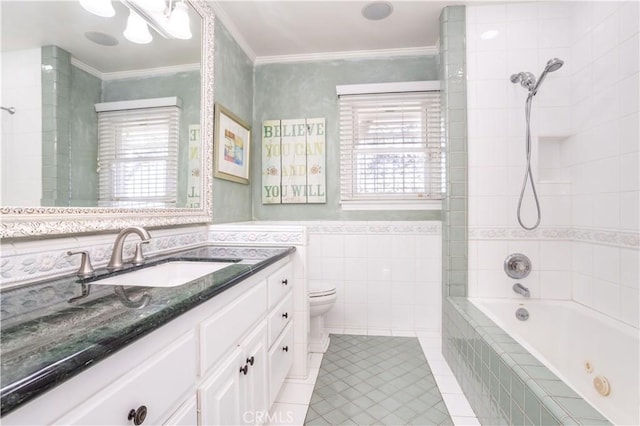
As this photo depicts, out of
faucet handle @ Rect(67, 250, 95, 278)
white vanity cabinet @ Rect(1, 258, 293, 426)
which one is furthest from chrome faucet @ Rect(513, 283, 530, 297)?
faucet handle @ Rect(67, 250, 95, 278)

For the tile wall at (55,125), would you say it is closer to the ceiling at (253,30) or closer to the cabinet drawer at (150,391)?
the ceiling at (253,30)

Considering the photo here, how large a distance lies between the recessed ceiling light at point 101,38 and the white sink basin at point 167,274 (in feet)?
3.03

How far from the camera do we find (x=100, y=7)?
120cm

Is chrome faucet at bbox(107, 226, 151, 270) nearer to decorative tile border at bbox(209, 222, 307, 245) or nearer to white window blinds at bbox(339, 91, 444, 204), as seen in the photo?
decorative tile border at bbox(209, 222, 307, 245)

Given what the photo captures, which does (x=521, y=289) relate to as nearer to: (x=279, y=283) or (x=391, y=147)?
(x=391, y=147)

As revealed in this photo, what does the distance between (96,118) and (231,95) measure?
1.29m

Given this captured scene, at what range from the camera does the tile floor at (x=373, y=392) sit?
1563mm

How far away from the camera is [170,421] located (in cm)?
73

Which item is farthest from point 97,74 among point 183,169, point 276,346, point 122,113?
point 276,346

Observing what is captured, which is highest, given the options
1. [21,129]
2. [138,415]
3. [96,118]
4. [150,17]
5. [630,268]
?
[150,17]

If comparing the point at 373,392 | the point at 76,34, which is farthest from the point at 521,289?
the point at 76,34

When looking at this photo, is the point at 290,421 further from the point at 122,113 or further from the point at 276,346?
the point at 122,113

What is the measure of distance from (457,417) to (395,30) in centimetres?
264

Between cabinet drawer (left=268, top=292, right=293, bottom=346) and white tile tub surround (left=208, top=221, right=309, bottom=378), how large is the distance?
0.28 ft
